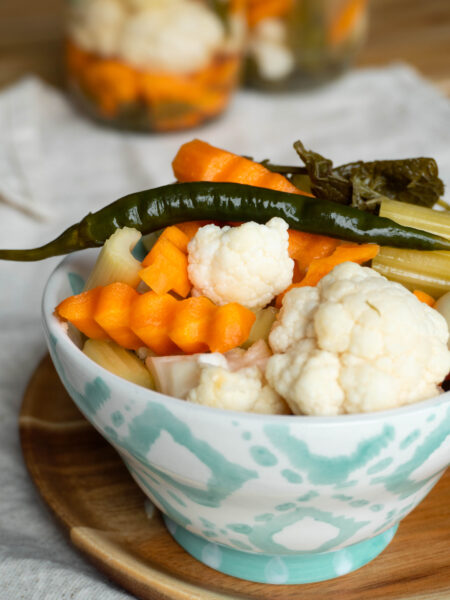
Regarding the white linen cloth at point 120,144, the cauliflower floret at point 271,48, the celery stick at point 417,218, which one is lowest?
the white linen cloth at point 120,144

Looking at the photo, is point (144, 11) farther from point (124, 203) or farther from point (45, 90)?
point (124, 203)

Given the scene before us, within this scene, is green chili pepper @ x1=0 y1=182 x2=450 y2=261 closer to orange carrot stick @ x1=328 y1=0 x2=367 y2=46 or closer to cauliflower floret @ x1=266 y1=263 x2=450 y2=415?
cauliflower floret @ x1=266 y1=263 x2=450 y2=415

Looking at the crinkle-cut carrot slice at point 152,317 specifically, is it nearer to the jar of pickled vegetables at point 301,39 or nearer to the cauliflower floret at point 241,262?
the cauliflower floret at point 241,262

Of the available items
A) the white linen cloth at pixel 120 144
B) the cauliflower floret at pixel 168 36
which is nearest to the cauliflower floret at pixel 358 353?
the white linen cloth at pixel 120 144

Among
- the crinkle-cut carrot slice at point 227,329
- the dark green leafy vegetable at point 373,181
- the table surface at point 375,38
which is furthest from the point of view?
the table surface at point 375,38

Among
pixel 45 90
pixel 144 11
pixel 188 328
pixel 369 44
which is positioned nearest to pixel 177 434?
pixel 188 328

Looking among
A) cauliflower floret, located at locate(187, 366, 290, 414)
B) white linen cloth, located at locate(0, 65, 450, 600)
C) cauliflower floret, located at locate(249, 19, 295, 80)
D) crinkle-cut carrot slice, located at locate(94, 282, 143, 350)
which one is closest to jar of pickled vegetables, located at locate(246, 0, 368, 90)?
cauliflower floret, located at locate(249, 19, 295, 80)
